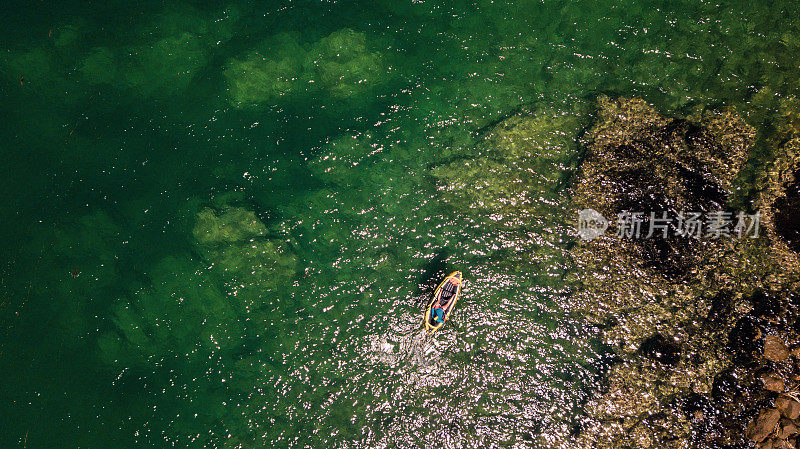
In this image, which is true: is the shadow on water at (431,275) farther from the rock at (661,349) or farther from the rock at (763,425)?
the rock at (763,425)

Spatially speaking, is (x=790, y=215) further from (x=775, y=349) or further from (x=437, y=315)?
(x=437, y=315)

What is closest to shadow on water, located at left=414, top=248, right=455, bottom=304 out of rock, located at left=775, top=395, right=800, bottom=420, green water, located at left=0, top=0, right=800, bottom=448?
green water, located at left=0, top=0, right=800, bottom=448

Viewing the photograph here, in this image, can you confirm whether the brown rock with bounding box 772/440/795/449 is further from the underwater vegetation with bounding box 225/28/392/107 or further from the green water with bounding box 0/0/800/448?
the underwater vegetation with bounding box 225/28/392/107

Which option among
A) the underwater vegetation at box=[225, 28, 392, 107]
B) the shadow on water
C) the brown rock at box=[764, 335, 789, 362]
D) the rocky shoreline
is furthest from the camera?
the underwater vegetation at box=[225, 28, 392, 107]

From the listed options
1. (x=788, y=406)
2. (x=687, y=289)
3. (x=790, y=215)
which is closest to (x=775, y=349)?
(x=788, y=406)

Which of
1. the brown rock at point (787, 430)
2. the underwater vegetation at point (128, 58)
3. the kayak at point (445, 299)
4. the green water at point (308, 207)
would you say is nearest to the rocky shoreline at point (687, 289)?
the brown rock at point (787, 430)
